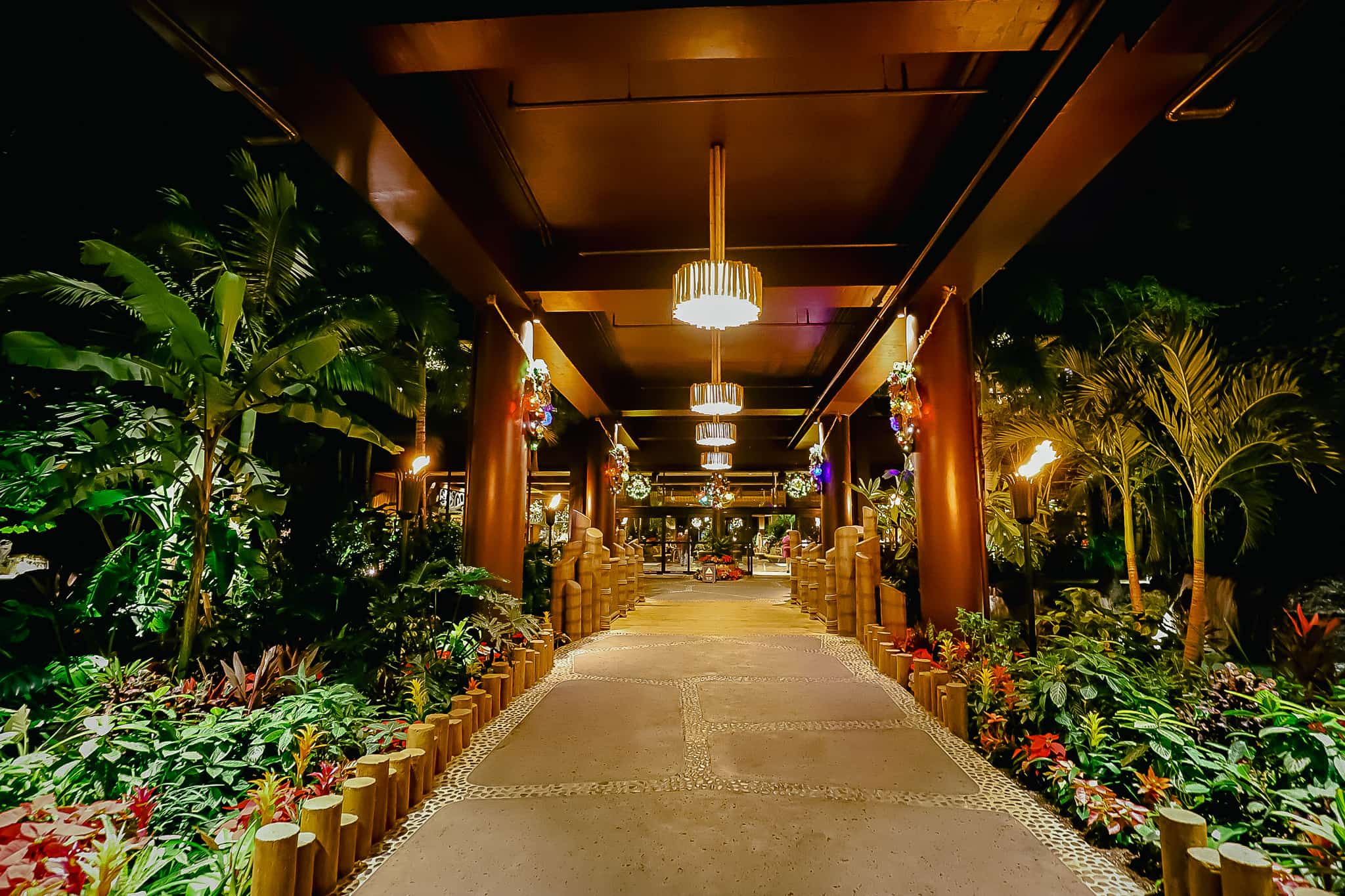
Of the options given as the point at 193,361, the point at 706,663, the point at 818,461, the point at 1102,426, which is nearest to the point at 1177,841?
the point at 706,663

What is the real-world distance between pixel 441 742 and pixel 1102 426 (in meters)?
5.31

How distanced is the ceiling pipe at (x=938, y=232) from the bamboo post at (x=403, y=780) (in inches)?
165

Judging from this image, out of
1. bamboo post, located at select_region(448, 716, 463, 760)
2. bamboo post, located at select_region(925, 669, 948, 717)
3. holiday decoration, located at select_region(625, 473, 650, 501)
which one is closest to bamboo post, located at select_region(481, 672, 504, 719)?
bamboo post, located at select_region(448, 716, 463, 760)

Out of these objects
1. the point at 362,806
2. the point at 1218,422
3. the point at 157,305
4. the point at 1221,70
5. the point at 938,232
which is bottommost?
the point at 362,806

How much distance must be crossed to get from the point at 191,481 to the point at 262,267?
1.90 metres

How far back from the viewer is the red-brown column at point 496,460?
491 cm

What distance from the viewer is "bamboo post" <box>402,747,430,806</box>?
2510 millimetres

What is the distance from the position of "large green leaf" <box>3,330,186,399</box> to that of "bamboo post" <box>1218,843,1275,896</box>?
4.38 metres

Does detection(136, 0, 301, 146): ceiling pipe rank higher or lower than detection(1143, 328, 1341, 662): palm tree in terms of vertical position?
higher

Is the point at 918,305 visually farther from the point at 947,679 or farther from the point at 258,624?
the point at 258,624

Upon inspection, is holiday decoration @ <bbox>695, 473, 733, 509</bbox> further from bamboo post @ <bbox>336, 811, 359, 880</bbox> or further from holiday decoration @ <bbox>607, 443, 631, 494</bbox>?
bamboo post @ <bbox>336, 811, 359, 880</bbox>

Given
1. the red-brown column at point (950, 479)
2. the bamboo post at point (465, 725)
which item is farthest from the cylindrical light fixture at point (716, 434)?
the bamboo post at point (465, 725)

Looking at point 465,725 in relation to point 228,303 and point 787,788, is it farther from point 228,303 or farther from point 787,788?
point 228,303

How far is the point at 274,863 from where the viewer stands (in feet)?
5.47
